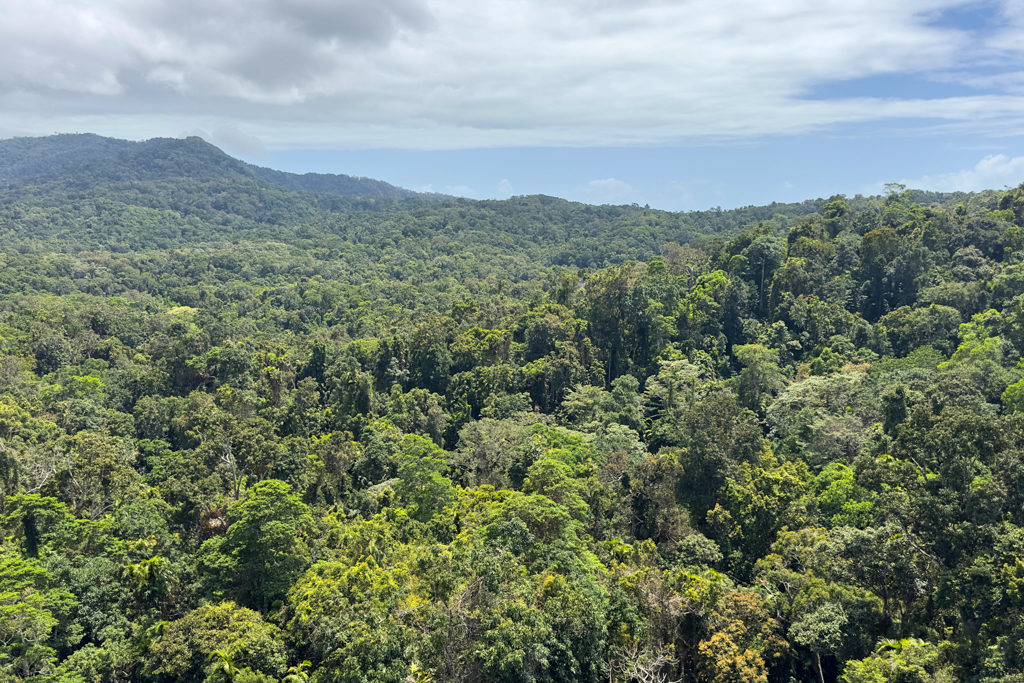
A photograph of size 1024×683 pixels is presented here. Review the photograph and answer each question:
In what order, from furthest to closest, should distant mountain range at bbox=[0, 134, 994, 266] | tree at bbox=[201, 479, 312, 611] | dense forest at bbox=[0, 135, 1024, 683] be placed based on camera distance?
distant mountain range at bbox=[0, 134, 994, 266] < tree at bbox=[201, 479, 312, 611] < dense forest at bbox=[0, 135, 1024, 683]

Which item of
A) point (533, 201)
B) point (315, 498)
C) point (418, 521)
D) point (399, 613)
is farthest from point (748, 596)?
point (533, 201)

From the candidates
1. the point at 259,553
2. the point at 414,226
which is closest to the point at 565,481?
the point at 259,553

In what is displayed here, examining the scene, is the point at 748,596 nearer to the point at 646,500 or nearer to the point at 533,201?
the point at 646,500

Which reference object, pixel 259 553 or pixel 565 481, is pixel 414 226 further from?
pixel 259 553

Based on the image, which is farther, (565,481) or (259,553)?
(565,481)

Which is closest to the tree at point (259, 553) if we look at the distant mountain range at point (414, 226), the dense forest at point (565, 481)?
the dense forest at point (565, 481)

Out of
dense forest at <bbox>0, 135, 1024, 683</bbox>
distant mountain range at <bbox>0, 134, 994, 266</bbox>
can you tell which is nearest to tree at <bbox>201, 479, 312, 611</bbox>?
dense forest at <bbox>0, 135, 1024, 683</bbox>

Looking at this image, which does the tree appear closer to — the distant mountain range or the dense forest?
the dense forest

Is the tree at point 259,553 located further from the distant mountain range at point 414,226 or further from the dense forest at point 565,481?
the distant mountain range at point 414,226
